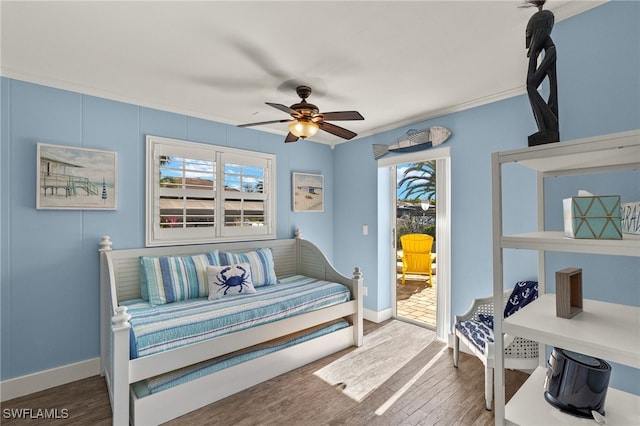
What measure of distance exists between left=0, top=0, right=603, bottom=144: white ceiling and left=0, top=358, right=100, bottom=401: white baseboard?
228 cm

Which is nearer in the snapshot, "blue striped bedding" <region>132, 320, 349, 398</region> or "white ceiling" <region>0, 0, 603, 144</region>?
"white ceiling" <region>0, 0, 603, 144</region>

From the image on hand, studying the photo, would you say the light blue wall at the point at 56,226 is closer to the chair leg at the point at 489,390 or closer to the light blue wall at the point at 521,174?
the light blue wall at the point at 521,174

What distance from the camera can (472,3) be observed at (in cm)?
157

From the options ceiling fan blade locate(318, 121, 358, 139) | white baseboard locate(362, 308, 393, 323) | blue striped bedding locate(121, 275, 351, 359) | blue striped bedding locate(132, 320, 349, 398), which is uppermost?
ceiling fan blade locate(318, 121, 358, 139)

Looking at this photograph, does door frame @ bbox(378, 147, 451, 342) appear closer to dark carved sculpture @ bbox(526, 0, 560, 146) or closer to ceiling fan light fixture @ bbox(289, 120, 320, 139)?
ceiling fan light fixture @ bbox(289, 120, 320, 139)

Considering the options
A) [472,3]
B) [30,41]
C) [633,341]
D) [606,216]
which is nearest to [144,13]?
[30,41]

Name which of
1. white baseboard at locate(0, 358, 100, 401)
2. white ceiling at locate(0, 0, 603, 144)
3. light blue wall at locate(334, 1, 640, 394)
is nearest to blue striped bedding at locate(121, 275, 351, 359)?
white baseboard at locate(0, 358, 100, 401)

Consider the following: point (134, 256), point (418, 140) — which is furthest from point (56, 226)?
point (418, 140)

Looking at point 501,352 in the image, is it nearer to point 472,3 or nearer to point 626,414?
point 626,414

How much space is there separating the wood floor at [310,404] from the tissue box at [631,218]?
5.15 ft

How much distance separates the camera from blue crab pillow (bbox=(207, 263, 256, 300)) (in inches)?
109

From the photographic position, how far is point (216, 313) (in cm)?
233

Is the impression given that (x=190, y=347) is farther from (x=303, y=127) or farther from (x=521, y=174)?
(x=521, y=174)

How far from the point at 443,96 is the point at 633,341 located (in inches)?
95.5
